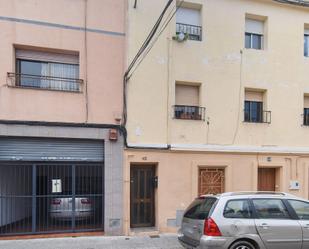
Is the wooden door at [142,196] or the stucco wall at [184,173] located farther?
the wooden door at [142,196]

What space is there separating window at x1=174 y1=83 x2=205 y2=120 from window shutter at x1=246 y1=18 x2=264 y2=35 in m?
2.86

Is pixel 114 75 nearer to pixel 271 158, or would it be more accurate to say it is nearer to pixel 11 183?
pixel 11 183

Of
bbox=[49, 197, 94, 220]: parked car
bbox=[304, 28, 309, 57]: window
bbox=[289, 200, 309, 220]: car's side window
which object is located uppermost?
bbox=[304, 28, 309, 57]: window

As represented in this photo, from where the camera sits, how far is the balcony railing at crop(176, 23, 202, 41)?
1020cm

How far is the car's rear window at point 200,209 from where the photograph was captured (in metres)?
6.52

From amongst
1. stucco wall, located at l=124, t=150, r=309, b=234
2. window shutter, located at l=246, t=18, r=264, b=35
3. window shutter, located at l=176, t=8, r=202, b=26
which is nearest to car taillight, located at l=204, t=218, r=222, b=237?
stucco wall, located at l=124, t=150, r=309, b=234

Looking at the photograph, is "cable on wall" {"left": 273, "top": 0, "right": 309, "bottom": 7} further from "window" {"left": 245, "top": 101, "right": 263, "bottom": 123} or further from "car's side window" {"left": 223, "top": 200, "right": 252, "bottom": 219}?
"car's side window" {"left": 223, "top": 200, "right": 252, "bottom": 219}

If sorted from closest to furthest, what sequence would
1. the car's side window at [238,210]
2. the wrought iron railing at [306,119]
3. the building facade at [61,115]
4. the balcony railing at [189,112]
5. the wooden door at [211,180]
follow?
the car's side window at [238,210]
the building facade at [61,115]
the balcony railing at [189,112]
the wooden door at [211,180]
the wrought iron railing at [306,119]

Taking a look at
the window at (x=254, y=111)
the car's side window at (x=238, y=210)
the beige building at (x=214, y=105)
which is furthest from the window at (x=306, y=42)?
the car's side window at (x=238, y=210)

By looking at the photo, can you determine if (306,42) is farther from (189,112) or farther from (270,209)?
(270,209)

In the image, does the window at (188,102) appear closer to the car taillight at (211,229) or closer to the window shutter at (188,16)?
the window shutter at (188,16)

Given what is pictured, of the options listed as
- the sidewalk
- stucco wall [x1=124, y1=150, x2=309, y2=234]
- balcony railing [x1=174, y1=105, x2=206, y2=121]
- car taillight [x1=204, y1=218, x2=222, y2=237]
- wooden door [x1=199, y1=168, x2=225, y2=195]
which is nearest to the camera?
car taillight [x1=204, y1=218, x2=222, y2=237]

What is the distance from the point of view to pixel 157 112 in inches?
379

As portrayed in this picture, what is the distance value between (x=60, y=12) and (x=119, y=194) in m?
5.51
